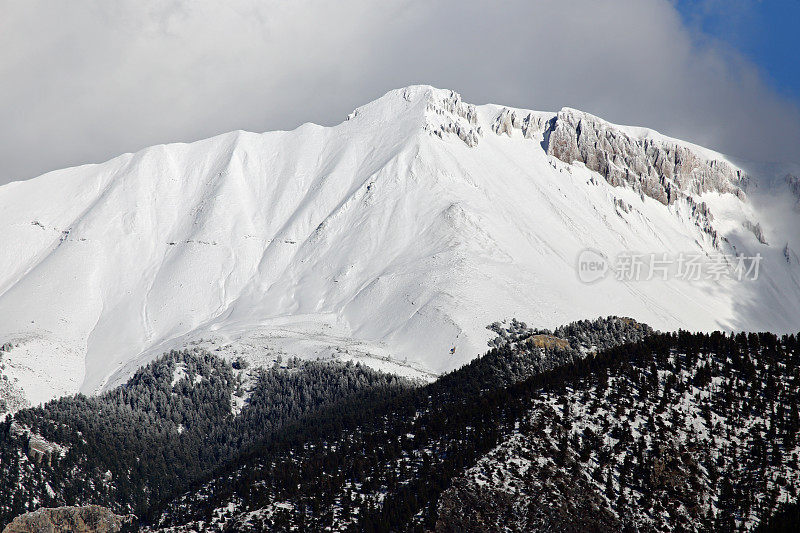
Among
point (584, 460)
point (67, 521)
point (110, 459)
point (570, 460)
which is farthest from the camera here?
point (110, 459)

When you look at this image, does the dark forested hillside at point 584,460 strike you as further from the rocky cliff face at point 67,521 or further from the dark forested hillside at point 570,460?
the rocky cliff face at point 67,521

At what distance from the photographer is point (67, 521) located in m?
163

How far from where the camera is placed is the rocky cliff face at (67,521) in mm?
159750

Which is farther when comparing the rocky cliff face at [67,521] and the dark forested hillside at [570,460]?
the rocky cliff face at [67,521]

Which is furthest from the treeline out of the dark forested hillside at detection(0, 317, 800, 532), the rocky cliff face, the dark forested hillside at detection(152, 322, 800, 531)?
the dark forested hillside at detection(152, 322, 800, 531)

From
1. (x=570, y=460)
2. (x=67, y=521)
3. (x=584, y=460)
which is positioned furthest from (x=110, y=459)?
(x=584, y=460)

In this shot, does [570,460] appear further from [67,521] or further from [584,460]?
[67,521]

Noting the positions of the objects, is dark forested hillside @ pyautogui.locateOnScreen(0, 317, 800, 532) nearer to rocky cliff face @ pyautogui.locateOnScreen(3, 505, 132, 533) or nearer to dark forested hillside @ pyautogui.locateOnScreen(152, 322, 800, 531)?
dark forested hillside @ pyautogui.locateOnScreen(152, 322, 800, 531)

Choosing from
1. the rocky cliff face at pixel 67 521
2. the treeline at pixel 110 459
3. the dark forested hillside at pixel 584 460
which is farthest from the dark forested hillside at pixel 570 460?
the treeline at pixel 110 459

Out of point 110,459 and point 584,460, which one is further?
point 110,459

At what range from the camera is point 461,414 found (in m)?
118

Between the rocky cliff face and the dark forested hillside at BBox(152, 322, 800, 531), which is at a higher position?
the dark forested hillside at BBox(152, 322, 800, 531)

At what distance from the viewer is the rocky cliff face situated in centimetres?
15975

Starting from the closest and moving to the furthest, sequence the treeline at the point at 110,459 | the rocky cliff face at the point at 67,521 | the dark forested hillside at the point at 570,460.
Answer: the dark forested hillside at the point at 570,460 < the rocky cliff face at the point at 67,521 < the treeline at the point at 110,459
